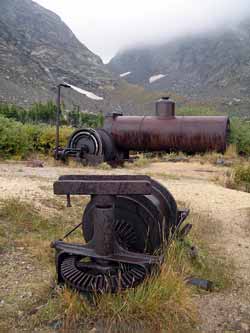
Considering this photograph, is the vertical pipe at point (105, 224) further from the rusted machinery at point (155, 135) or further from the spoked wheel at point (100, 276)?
the rusted machinery at point (155, 135)

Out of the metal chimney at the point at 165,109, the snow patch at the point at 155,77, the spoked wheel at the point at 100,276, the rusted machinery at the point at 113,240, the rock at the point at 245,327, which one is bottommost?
the rock at the point at 245,327

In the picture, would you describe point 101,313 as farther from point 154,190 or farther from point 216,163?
point 216,163

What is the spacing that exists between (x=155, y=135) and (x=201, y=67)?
92.3 metres

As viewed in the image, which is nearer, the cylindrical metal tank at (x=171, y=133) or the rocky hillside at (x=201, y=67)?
the cylindrical metal tank at (x=171, y=133)

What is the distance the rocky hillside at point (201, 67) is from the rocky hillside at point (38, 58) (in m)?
18.7

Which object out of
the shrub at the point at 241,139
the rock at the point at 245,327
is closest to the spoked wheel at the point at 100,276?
the rock at the point at 245,327

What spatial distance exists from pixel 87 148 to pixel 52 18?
114827mm

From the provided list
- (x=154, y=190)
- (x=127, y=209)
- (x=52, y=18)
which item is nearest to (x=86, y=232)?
(x=127, y=209)

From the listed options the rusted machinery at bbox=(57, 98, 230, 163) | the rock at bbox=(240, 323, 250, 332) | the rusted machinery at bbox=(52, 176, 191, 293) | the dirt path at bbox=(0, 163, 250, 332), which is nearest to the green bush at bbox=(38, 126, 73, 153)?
the rusted machinery at bbox=(57, 98, 230, 163)

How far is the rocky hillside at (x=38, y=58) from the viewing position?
70188 millimetres

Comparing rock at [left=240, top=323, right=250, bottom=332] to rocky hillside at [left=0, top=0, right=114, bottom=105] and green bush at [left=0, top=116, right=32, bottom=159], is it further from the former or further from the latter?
rocky hillside at [left=0, top=0, right=114, bottom=105]

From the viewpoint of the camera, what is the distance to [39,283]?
14.0 feet

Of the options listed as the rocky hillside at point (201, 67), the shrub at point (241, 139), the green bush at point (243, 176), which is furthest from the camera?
the rocky hillside at point (201, 67)

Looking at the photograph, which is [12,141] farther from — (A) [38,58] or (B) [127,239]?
(A) [38,58]
